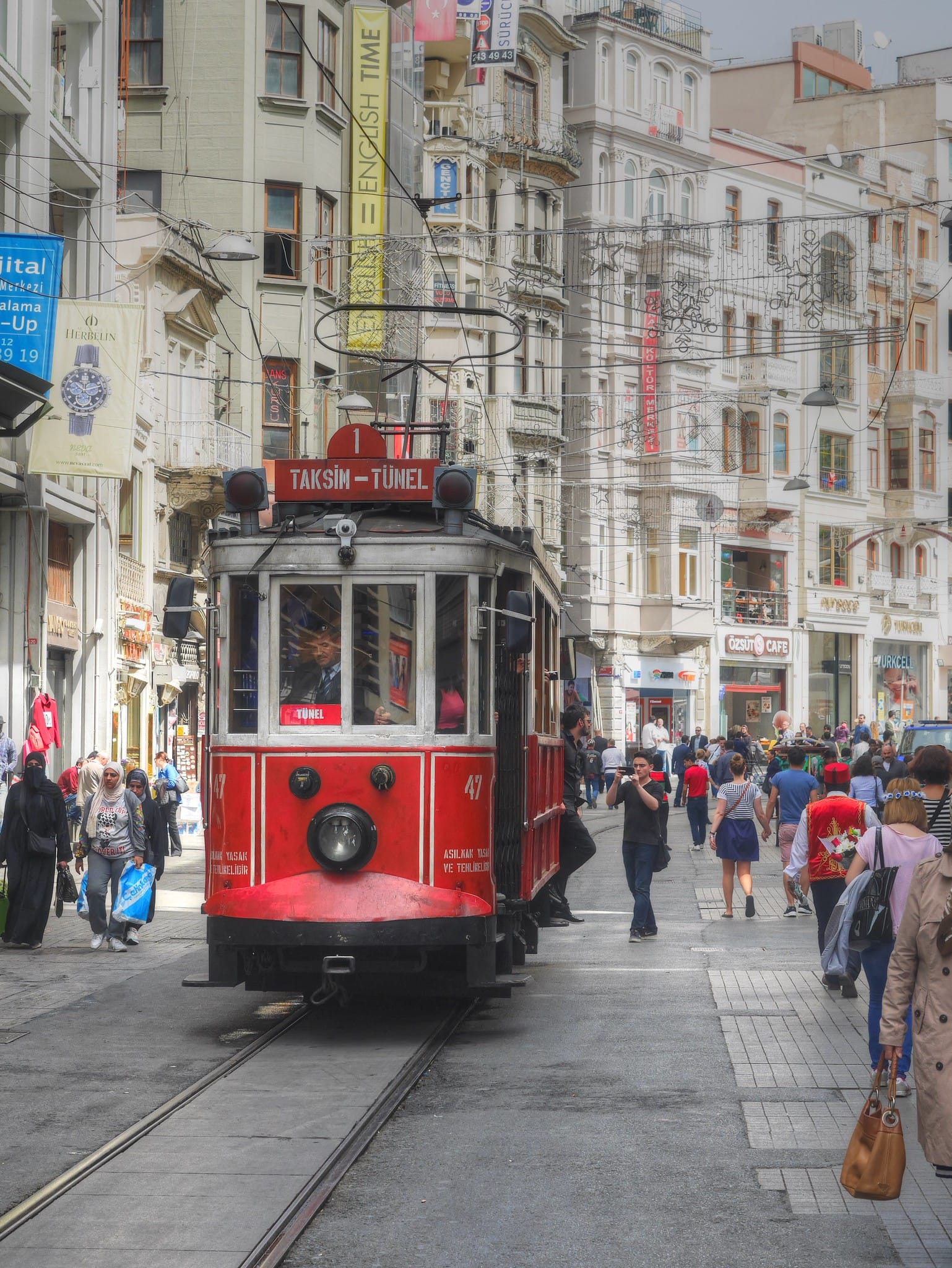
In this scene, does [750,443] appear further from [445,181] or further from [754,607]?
[445,181]

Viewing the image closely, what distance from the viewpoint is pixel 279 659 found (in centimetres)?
1181

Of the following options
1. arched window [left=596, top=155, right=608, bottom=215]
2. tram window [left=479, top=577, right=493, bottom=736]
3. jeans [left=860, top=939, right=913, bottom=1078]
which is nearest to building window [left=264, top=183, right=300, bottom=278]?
arched window [left=596, top=155, right=608, bottom=215]

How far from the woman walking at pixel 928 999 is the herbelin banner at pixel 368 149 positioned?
37207mm

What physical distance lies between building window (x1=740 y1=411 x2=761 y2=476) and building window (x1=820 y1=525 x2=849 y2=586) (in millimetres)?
4785

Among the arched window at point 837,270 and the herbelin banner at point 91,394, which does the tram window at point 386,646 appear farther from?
the arched window at point 837,270

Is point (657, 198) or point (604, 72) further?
point (657, 198)

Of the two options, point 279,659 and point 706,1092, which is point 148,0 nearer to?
point 279,659

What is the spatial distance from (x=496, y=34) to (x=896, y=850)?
35.5 m

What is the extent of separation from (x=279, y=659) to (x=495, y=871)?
193 cm

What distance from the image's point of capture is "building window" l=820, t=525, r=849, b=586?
66.9 m

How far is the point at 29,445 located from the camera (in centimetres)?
2608

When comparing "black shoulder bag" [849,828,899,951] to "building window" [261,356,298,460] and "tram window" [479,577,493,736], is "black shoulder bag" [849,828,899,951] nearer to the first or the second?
"tram window" [479,577,493,736]

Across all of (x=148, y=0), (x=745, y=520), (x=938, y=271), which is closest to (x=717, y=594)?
(x=745, y=520)

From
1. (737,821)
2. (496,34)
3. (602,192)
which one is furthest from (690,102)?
(737,821)
